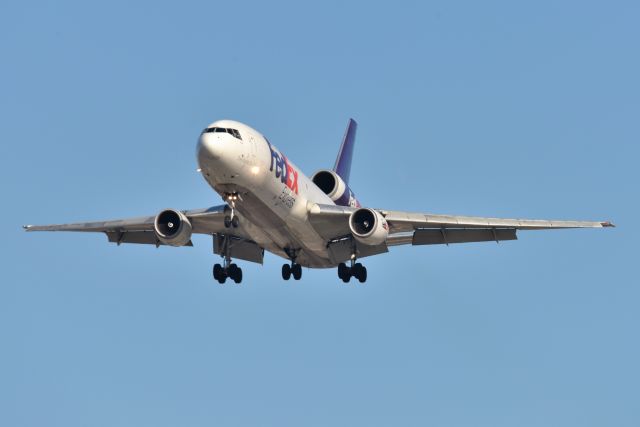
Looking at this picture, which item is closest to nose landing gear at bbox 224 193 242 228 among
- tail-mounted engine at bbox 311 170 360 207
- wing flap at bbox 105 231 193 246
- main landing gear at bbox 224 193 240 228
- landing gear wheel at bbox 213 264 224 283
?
main landing gear at bbox 224 193 240 228

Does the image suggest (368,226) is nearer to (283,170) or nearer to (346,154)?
(283,170)

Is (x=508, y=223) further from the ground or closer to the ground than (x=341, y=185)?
closer to the ground

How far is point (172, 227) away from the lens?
46219 millimetres

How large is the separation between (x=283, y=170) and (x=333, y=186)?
708cm

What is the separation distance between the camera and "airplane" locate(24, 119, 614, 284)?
136 feet

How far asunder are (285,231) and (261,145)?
4586 mm

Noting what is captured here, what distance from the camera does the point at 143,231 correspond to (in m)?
50.4

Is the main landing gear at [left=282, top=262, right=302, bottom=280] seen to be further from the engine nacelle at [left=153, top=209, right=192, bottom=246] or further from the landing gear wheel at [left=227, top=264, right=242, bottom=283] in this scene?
the engine nacelle at [left=153, top=209, right=192, bottom=246]

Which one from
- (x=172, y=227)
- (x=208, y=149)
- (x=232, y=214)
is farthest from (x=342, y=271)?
(x=208, y=149)

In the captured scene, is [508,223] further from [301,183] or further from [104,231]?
[104,231]

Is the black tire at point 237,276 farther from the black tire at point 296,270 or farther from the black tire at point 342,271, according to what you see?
the black tire at point 342,271

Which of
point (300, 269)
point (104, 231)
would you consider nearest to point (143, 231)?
point (104, 231)

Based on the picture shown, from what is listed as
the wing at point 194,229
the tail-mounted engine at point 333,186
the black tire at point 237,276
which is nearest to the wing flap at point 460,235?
the tail-mounted engine at point 333,186

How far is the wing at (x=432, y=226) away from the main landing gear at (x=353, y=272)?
1.43 metres
